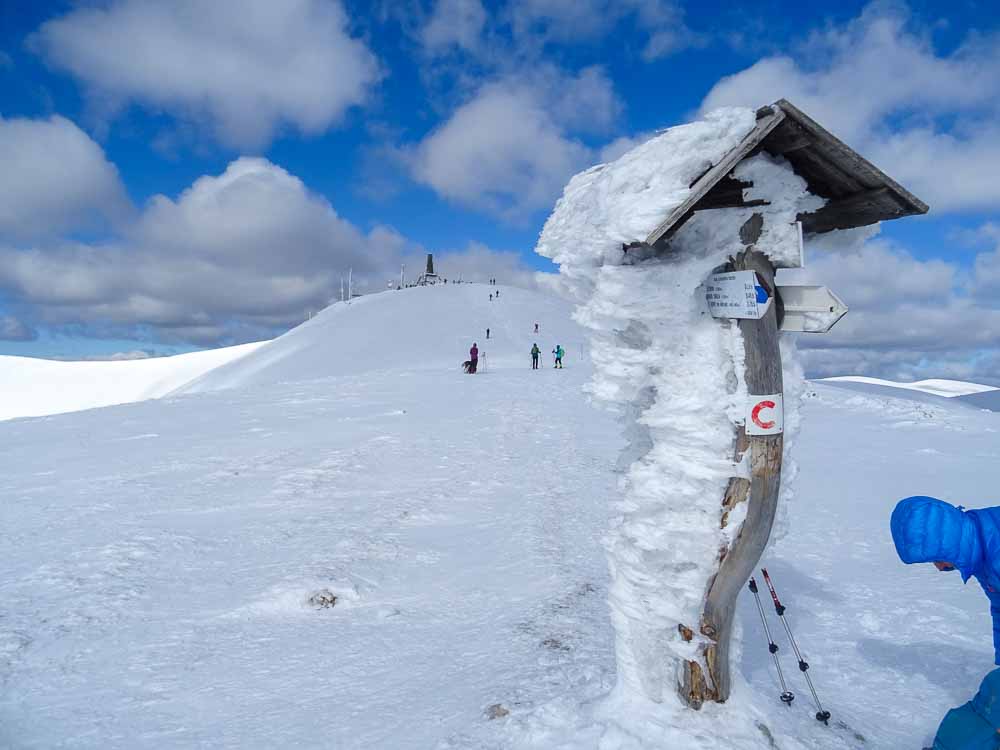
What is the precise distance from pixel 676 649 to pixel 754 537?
0.88 meters

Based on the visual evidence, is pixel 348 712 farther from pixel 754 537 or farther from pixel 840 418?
pixel 840 418

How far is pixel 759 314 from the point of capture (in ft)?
11.2

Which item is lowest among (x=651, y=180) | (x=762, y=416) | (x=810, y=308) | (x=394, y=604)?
(x=394, y=604)

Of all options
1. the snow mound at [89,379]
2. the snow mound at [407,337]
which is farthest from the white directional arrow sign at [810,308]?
the snow mound at [89,379]

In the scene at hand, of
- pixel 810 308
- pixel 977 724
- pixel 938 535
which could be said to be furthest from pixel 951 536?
pixel 810 308

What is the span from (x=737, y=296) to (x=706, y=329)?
28cm

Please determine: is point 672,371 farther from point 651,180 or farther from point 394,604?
point 394,604

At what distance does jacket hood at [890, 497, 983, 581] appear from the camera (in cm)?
308

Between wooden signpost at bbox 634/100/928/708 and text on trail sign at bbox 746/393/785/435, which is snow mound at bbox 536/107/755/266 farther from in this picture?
text on trail sign at bbox 746/393/785/435

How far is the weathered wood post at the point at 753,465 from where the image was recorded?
139 inches

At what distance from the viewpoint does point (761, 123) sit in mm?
3318

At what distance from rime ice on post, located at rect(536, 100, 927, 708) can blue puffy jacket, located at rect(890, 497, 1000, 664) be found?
0.70 m

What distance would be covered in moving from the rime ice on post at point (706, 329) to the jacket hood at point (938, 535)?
0.69 meters

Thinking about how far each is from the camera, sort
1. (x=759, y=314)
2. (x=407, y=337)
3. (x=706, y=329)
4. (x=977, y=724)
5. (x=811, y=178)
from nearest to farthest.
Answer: (x=977, y=724) → (x=759, y=314) → (x=706, y=329) → (x=811, y=178) → (x=407, y=337)
